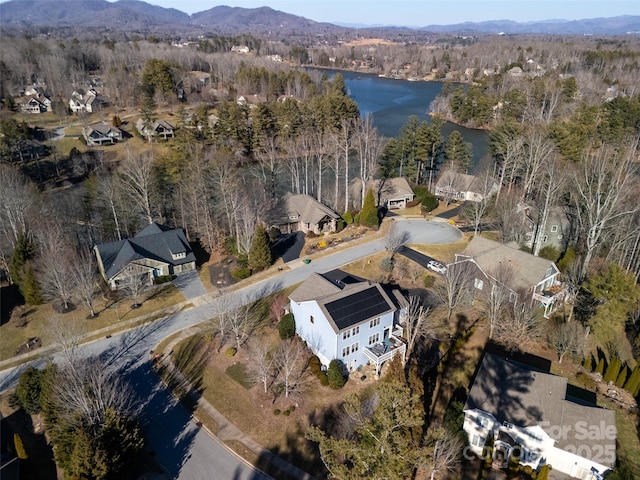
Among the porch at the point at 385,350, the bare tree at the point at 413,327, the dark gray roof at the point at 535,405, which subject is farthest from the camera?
the bare tree at the point at 413,327

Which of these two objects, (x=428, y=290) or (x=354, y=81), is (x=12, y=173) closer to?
(x=428, y=290)

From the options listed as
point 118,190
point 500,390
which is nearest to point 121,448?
point 500,390

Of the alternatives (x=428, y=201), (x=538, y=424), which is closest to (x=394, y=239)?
(x=428, y=201)

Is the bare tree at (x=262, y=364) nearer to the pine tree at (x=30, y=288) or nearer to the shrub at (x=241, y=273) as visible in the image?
the shrub at (x=241, y=273)

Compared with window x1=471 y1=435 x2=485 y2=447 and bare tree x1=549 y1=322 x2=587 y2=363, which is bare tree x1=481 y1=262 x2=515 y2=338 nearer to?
bare tree x1=549 y1=322 x2=587 y2=363

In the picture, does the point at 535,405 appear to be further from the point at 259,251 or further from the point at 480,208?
the point at 480,208

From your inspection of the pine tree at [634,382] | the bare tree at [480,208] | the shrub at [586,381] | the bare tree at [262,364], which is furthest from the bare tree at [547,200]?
the bare tree at [262,364]

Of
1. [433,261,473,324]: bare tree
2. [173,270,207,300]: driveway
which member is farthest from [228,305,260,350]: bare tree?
[433,261,473,324]: bare tree
